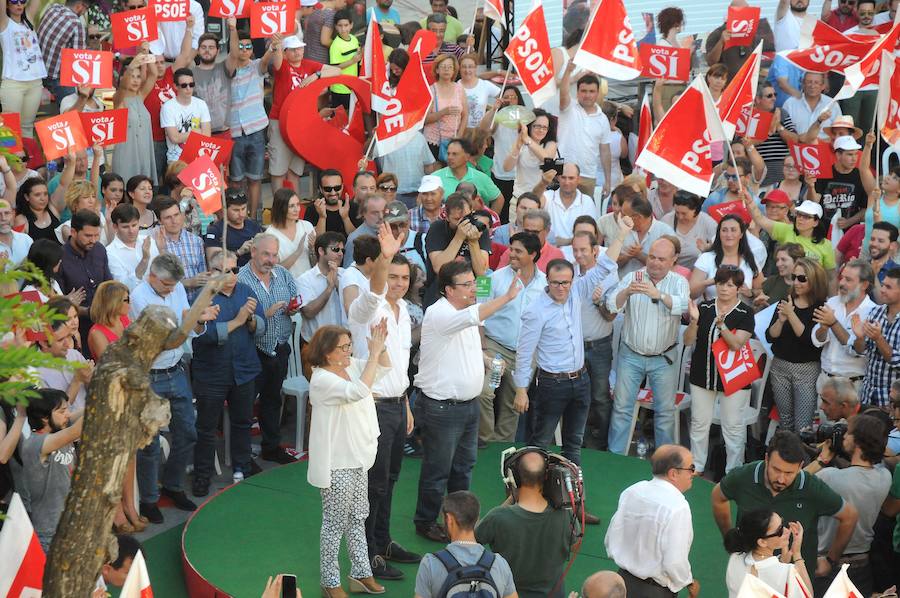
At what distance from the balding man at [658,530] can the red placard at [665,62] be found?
298 inches

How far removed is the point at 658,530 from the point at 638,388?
3.78 m

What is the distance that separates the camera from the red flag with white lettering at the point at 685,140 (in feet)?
34.9

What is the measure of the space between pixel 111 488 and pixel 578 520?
3.77 metres

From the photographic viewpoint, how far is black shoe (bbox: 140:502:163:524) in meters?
9.25

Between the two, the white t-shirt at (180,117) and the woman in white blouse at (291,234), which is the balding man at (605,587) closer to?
the woman in white blouse at (291,234)

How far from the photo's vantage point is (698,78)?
35.0 ft

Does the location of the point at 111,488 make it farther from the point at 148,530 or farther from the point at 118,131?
the point at 118,131

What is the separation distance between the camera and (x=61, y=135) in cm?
1089

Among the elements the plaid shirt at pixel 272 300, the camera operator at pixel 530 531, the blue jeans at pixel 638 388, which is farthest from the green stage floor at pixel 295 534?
Result: the camera operator at pixel 530 531

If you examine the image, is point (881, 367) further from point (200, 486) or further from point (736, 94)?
point (200, 486)

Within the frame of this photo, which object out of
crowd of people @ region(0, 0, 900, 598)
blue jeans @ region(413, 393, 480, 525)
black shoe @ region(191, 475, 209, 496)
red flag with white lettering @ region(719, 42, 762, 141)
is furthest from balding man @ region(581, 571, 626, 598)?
red flag with white lettering @ region(719, 42, 762, 141)

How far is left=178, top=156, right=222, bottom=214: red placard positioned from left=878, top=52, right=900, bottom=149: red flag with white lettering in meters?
5.70

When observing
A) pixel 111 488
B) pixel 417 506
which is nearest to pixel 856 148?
pixel 417 506

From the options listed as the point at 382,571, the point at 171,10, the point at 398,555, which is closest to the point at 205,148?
the point at 171,10
